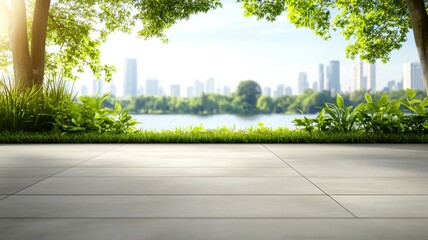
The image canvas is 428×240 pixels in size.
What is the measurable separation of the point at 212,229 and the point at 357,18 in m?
18.1

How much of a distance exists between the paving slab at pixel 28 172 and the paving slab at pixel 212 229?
2555mm

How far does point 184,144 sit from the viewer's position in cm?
1138

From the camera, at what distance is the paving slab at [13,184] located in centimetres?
518

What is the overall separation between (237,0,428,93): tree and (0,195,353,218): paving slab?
13910 mm

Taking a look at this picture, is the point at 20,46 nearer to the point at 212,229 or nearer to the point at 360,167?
the point at 360,167

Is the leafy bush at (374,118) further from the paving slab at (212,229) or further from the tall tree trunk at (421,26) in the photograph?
the paving slab at (212,229)

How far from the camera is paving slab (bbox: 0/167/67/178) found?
6.27 meters

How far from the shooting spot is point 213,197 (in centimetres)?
477

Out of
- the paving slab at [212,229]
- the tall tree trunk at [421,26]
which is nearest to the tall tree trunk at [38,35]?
the tall tree trunk at [421,26]

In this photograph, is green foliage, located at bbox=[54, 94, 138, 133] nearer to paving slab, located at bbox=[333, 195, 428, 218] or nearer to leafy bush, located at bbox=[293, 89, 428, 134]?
leafy bush, located at bbox=[293, 89, 428, 134]

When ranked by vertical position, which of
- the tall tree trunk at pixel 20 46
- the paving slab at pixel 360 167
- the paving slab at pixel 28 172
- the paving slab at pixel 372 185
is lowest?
the paving slab at pixel 372 185

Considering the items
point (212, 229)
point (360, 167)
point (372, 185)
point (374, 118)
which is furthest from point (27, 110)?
point (212, 229)

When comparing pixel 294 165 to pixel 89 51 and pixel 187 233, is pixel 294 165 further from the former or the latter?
pixel 89 51

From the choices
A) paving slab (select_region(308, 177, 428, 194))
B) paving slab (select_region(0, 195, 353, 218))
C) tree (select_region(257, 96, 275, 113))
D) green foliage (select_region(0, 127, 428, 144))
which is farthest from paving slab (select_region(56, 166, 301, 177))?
tree (select_region(257, 96, 275, 113))
